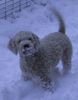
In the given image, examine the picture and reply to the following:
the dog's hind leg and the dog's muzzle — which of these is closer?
the dog's muzzle

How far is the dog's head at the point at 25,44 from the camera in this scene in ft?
10.5

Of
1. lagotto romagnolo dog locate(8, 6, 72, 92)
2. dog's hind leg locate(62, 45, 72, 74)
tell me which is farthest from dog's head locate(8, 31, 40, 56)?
dog's hind leg locate(62, 45, 72, 74)

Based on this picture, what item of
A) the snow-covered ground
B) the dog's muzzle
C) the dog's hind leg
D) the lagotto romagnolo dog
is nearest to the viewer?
the dog's muzzle

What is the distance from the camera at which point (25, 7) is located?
6055 millimetres

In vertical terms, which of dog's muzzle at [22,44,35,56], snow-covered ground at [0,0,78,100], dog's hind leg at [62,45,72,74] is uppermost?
dog's muzzle at [22,44,35,56]

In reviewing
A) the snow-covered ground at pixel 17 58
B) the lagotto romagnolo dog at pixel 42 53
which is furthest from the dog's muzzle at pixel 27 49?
the snow-covered ground at pixel 17 58

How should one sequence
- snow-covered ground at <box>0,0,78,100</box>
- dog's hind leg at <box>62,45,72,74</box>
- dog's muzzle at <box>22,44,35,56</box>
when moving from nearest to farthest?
dog's muzzle at <box>22,44,35,56</box>, snow-covered ground at <box>0,0,78,100</box>, dog's hind leg at <box>62,45,72,74</box>

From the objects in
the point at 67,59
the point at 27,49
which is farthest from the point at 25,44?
the point at 67,59

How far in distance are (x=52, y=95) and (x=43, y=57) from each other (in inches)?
19.9

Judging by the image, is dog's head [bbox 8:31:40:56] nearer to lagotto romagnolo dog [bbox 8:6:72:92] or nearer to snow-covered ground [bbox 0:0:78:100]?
lagotto romagnolo dog [bbox 8:6:72:92]

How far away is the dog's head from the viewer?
3186mm

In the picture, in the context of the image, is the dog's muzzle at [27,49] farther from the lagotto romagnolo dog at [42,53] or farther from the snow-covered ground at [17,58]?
the snow-covered ground at [17,58]

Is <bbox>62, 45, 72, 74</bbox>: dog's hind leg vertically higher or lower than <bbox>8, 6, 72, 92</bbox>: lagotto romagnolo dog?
lower

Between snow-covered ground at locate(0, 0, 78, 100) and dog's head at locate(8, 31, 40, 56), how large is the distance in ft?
2.02
